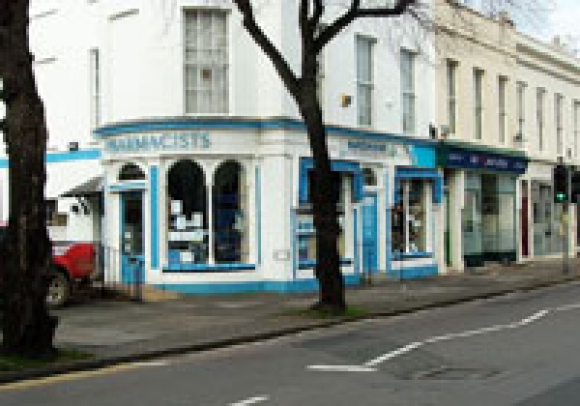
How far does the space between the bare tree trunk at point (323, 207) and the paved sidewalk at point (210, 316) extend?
28.0 inches

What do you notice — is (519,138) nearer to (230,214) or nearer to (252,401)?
(230,214)

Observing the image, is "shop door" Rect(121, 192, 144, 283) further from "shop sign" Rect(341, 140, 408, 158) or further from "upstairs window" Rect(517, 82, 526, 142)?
"upstairs window" Rect(517, 82, 526, 142)

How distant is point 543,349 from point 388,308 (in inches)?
248

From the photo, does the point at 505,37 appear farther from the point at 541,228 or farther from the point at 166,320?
the point at 166,320

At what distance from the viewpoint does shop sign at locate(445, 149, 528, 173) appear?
27.9 metres

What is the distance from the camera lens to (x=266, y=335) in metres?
14.2

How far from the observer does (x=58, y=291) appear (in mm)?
18844

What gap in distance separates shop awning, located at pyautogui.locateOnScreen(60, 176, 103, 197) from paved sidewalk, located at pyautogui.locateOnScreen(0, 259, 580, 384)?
388cm

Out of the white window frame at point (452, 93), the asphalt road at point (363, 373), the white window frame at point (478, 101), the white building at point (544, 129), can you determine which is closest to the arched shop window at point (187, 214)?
the asphalt road at point (363, 373)

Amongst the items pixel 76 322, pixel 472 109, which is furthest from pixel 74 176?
pixel 472 109

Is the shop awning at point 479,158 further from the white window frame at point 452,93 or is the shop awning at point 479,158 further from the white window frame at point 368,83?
the white window frame at point 368,83

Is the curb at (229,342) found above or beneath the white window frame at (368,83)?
beneath

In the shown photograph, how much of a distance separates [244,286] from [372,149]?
19.7 feet

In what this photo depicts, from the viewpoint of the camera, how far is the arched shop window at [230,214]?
829 inches
